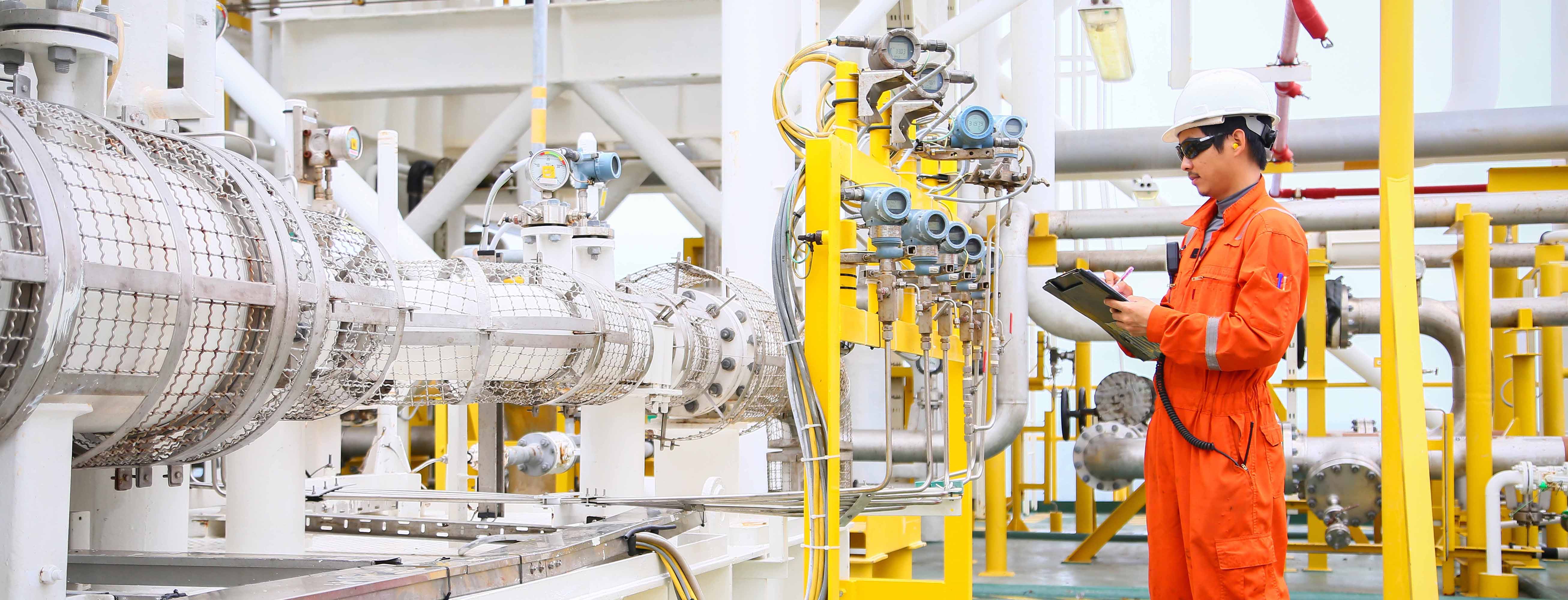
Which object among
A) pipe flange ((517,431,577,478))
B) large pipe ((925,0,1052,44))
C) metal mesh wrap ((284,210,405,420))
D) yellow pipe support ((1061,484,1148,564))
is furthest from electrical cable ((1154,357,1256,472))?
yellow pipe support ((1061,484,1148,564))

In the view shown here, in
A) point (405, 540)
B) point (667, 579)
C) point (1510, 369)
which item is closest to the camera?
point (667, 579)

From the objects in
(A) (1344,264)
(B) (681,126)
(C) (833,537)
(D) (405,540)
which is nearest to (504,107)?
(B) (681,126)

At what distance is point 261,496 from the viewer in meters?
2.84

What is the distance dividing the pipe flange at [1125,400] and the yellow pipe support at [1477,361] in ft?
6.35

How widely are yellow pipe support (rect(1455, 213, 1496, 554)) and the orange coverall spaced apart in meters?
4.58

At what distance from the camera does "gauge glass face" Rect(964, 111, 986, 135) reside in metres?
3.41

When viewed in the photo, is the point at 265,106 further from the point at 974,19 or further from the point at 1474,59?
the point at 1474,59

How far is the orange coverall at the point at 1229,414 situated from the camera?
243 cm

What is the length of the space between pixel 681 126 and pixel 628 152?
1288mm

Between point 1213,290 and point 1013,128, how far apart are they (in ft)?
3.47

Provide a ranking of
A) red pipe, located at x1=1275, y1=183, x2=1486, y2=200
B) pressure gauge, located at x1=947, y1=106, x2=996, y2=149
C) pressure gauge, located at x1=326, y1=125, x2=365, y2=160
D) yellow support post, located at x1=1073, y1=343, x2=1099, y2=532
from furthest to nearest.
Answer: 1. red pipe, located at x1=1275, y1=183, x2=1486, y2=200
2. yellow support post, located at x1=1073, y1=343, x2=1099, y2=532
3. pressure gauge, located at x1=947, y1=106, x2=996, y2=149
4. pressure gauge, located at x1=326, y1=125, x2=365, y2=160

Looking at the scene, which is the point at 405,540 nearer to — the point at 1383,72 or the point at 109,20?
the point at 109,20

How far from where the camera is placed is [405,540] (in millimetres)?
3291

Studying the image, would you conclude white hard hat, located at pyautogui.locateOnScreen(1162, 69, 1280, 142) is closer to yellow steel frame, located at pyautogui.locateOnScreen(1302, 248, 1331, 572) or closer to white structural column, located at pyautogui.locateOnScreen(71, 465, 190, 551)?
white structural column, located at pyautogui.locateOnScreen(71, 465, 190, 551)
